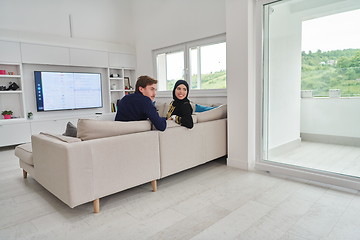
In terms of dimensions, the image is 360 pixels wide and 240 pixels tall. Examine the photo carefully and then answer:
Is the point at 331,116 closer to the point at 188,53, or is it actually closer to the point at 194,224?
the point at 194,224

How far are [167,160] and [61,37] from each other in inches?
173

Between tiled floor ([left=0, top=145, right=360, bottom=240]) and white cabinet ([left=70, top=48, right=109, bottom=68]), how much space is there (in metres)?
3.49

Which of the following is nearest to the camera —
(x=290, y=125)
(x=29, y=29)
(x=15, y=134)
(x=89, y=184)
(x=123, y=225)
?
(x=123, y=225)

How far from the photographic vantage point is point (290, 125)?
9.73 feet

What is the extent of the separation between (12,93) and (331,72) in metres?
5.66

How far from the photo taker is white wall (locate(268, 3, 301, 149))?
9.27 ft

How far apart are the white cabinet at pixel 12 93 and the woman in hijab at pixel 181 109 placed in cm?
365

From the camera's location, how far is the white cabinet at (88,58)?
18.2 ft

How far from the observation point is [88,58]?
575cm

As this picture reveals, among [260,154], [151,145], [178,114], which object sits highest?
[178,114]

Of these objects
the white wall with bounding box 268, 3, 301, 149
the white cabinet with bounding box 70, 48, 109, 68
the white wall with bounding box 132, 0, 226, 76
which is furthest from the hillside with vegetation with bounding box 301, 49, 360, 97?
the white cabinet with bounding box 70, 48, 109, 68

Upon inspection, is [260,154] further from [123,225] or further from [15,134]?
[15,134]

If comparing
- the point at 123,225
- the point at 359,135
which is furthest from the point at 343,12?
the point at 123,225

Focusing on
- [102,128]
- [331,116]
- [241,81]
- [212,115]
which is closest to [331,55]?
[331,116]
